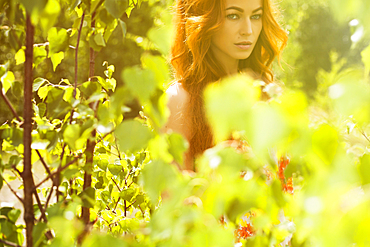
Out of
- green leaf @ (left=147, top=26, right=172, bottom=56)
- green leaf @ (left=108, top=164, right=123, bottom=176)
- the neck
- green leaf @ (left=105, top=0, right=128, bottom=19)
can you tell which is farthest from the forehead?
green leaf @ (left=147, top=26, right=172, bottom=56)

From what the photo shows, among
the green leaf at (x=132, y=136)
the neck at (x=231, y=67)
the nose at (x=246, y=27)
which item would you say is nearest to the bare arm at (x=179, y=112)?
the neck at (x=231, y=67)

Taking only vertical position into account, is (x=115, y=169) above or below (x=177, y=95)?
below

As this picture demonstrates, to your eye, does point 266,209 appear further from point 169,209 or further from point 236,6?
point 236,6

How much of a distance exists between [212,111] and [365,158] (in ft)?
0.88

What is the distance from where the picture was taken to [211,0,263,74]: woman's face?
1.86 meters

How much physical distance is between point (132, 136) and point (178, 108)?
1265mm

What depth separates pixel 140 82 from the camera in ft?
1.78

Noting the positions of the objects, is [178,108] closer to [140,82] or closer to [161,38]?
[161,38]

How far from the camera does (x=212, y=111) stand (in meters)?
0.46

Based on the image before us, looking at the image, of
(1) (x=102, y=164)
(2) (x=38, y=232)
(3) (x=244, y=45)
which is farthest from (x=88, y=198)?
(3) (x=244, y=45)

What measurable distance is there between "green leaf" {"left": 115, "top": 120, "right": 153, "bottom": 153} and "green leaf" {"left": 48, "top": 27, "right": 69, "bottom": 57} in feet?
1.48

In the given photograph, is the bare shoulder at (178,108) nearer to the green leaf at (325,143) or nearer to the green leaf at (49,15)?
the green leaf at (49,15)

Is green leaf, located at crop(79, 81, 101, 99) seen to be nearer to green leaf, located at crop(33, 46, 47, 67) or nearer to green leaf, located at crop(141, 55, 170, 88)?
green leaf, located at crop(33, 46, 47, 67)

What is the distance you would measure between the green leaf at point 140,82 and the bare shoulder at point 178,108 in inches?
47.9
